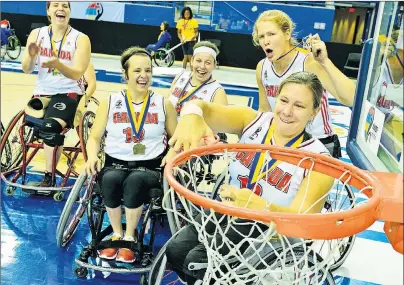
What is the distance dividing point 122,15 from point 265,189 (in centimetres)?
1108

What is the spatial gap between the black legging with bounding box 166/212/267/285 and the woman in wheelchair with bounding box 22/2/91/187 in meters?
1.80

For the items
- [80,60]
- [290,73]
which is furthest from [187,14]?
[290,73]

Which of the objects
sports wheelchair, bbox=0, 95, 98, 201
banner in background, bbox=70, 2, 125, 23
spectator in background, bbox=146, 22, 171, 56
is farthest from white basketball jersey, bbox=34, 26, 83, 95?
banner in background, bbox=70, 2, 125, 23

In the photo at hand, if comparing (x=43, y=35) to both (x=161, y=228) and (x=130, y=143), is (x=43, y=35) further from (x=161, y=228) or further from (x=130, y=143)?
(x=161, y=228)

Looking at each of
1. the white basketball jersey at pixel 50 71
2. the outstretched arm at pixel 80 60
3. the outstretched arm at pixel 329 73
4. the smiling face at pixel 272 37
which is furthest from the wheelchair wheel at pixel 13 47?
the outstretched arm at pixel 329 73

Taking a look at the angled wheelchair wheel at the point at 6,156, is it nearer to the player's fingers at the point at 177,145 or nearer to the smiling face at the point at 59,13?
the smiling face at the point at 59,13

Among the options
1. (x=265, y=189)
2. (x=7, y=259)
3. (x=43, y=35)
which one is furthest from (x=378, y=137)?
(x=43, y=35)

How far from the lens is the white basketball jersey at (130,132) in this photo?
118 inches

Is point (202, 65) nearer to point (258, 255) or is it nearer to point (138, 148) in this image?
point (138, 148)

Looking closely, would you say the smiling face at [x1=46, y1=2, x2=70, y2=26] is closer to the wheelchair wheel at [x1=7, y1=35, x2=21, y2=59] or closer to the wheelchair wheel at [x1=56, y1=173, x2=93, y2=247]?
the wheelchair wheel at [x1=56, y1=173, x2=93, y2=247]

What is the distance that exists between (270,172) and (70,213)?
4.54 ft

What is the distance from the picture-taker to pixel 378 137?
114 inches

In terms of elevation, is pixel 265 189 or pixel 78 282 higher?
pixel 265 189

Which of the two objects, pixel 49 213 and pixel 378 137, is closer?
pixel 378 137
